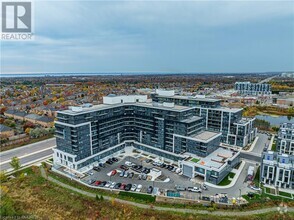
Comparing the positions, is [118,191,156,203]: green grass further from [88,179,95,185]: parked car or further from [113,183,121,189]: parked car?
[88,179,95,185]: parked car

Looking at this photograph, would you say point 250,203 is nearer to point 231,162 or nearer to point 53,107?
point 231,162

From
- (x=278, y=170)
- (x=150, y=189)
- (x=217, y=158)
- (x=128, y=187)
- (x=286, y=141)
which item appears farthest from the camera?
(x=286, y=141)

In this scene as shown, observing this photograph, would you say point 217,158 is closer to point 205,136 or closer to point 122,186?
point 205,136

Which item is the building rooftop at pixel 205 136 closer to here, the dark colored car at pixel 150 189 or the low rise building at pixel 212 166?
the low rise building at pixel 212 166

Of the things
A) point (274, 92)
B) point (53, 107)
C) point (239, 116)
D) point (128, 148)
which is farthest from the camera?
point (274, 92)

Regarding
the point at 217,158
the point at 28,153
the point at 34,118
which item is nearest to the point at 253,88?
the point at 217,158

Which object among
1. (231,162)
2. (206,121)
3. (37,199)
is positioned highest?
(206,121)

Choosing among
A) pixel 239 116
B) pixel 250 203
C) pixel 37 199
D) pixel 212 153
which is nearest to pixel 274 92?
pixel 239 116
